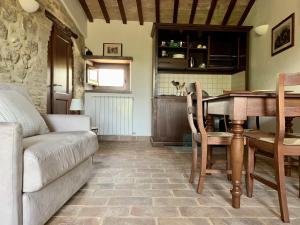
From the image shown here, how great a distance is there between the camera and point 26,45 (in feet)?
8.99

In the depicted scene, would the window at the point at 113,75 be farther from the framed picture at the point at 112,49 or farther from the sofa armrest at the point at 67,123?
the sofa armrest at the point at 67,123

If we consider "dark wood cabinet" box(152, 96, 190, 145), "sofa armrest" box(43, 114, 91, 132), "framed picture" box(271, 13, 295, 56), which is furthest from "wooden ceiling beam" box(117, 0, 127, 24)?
"sofa armrest" box(43, 114, 91, 132)

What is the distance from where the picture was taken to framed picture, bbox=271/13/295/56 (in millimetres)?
3322

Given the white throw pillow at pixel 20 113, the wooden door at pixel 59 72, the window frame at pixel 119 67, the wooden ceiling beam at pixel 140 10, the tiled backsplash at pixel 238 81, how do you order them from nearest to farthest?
the white throw pillow at pixel 20 113 < the wooden door at pixel 59 72 < the wooden ceiling beam at pixel 140 10 < the tiled backsplash at pixel 238 81 < the window frame at pixel 119 67

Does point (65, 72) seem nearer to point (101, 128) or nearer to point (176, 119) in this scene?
point (101, 128)

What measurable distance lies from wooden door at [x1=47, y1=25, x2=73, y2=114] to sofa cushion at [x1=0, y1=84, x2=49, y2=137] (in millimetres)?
1349

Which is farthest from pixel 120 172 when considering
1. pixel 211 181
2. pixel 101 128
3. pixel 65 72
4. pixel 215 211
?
pixel 101 128

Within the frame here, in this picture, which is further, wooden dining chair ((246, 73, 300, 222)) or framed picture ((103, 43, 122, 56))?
framed picture ((103, 43, 122, 56))

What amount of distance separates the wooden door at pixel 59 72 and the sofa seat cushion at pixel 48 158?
6.26 feet

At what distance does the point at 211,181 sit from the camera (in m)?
2.34

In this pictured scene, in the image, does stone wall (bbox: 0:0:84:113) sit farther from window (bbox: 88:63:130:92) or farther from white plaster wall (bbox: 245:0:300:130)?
white plaster wall (bbox: 245:0:300:130)

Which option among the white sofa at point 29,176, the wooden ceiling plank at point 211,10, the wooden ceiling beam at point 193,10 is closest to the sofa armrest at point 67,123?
the white sofa at point 29,176

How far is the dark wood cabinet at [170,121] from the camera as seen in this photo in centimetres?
451

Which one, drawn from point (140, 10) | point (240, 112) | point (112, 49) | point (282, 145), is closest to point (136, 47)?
point (112, 49)
